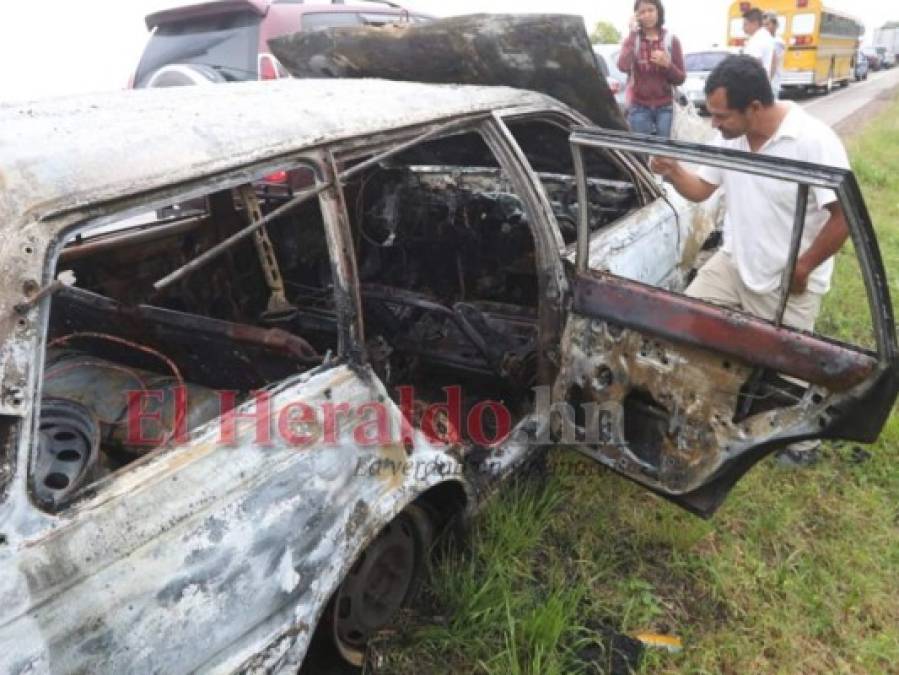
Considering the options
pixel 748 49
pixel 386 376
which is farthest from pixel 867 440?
pixel 748 49

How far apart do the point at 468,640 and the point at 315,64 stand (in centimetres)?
283

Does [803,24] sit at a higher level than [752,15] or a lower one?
lower

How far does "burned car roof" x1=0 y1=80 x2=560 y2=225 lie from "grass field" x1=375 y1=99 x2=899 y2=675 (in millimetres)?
1328

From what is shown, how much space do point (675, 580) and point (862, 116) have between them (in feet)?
52.8

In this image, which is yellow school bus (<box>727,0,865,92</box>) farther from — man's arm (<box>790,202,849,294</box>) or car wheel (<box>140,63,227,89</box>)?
man's arm (<box>790,202,849,294</box>)

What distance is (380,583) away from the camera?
217 cm

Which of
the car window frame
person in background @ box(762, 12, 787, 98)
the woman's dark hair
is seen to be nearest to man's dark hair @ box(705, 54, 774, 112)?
the car window frame

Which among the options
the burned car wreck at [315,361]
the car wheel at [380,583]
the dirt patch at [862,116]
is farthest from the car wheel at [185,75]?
the dirt patch at [862,116]

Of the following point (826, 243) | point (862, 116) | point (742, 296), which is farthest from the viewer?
point (862, 116)

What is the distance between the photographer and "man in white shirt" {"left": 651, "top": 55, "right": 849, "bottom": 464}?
2613mm

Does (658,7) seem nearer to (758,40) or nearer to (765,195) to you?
(758,40)

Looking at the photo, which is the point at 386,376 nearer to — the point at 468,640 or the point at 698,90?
the point at 468,640

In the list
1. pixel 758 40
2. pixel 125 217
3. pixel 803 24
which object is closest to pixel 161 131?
pixel 125 217

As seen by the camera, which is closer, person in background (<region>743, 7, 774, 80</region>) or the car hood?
the car hood
